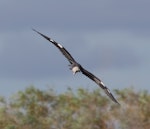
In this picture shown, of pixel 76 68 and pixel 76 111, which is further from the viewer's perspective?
pixel 76 111

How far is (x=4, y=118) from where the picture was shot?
95812mm

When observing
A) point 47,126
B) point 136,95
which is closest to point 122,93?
point 136,95

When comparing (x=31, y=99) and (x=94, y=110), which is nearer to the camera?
(x=94, y=110)

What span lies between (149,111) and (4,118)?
13.2 metres

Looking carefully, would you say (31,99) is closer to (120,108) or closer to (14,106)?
(14,106)

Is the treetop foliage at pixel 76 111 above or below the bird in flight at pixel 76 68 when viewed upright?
above

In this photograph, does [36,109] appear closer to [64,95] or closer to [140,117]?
[64,95]

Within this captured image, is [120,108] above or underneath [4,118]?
underneath

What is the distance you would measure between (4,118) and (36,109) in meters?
4.25

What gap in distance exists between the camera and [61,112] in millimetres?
95750

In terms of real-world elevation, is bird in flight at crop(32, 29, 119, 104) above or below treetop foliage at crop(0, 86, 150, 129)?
below

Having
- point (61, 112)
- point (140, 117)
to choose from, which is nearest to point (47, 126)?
point (61, 112)

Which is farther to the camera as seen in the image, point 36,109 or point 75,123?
point 36,109

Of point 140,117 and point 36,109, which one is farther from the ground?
point 36,109
